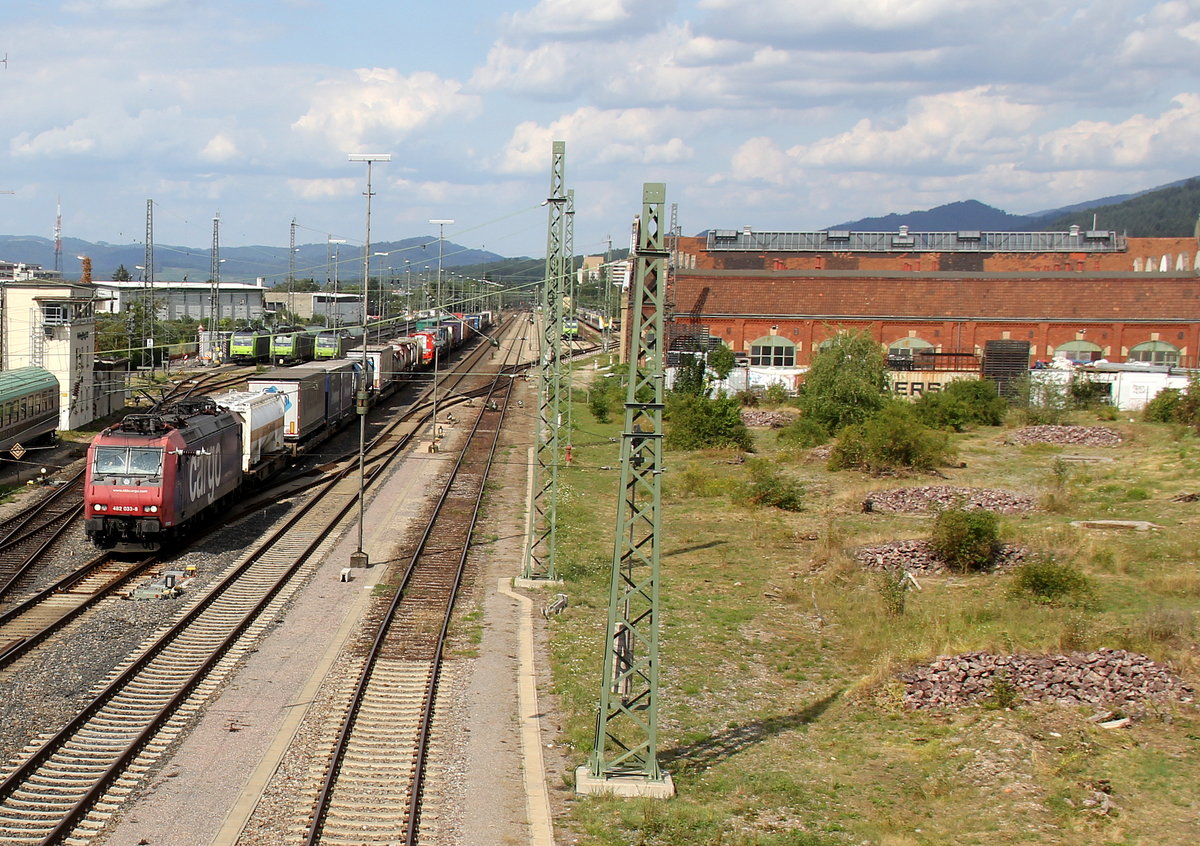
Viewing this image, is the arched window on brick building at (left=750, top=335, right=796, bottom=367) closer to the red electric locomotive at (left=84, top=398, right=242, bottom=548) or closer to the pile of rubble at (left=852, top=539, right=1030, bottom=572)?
the pile of rubble at (left=852, top=539, right=1030, bottom=572)

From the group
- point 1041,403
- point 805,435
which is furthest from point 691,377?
point 1041,403

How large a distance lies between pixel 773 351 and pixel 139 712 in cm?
6112

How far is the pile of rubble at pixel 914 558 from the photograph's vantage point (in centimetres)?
2812

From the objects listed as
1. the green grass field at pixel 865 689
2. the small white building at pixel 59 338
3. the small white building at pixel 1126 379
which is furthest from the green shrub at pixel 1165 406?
the small white building at pixel 59 338

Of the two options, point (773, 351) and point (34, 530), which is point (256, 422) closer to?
point (34, 530)

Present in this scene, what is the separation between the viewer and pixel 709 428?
50.5 metres

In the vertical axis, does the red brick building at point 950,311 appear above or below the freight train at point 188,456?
above

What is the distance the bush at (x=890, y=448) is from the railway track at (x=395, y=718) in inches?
739

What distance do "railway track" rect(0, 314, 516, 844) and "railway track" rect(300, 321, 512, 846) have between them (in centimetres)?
238

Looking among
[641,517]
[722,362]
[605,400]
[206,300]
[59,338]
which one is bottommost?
[605,400]

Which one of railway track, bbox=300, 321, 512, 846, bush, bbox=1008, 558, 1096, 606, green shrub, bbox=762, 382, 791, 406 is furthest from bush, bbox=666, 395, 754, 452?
bush, bbox=1008, 558, 1096, 606

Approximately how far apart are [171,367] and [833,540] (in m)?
56.0

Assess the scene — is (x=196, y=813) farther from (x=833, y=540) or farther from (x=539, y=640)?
(x=833, y=540)

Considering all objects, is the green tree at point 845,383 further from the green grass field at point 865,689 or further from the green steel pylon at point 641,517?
the green steel pylon at point 641,517
